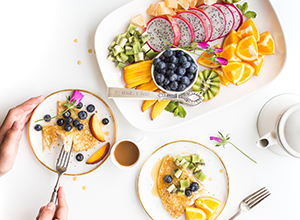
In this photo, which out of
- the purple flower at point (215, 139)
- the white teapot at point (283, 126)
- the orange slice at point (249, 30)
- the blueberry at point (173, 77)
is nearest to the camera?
the white teapot at point (283, 126)

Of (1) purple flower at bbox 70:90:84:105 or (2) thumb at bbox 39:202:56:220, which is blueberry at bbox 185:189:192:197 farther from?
(1) purple flower at bbox 70:90:84:105

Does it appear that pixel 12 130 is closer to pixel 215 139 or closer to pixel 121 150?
pixel 121 150

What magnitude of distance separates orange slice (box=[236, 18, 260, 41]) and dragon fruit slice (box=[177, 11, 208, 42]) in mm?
240

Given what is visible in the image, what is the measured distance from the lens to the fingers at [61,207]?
1.48 m

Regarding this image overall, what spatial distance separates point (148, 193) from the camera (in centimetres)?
161

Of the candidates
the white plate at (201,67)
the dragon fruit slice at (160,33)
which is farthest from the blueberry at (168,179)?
the dragon fruit slice at (160,33)

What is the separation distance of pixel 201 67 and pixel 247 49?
1.03ft

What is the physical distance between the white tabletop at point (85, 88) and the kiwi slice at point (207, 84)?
0.19 metres

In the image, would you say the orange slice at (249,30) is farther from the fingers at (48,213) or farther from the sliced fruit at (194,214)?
the fingers at (48,213)

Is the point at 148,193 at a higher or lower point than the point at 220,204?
higher

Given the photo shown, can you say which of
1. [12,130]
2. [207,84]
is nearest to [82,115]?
[12,130]

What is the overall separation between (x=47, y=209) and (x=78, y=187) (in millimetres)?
265

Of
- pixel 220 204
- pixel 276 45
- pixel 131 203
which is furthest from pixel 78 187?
pixel 276 45

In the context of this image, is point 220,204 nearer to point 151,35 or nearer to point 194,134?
point 194,134
